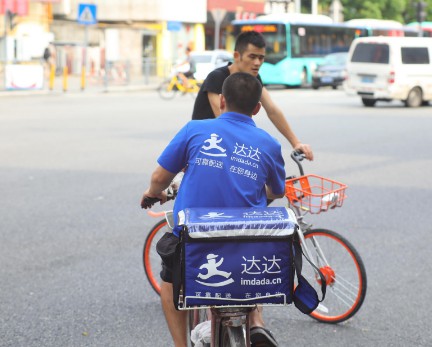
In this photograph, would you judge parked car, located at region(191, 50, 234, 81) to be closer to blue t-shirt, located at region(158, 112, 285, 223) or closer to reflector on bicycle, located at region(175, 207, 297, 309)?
blue t-shirt, located at region(158, 112, 285, 223)

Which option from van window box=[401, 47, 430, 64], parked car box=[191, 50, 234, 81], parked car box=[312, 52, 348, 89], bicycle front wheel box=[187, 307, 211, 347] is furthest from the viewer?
parked car box=[312, 52, 348, 89]

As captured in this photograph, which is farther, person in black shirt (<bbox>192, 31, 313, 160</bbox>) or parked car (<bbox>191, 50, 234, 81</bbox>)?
parked car (<bbox>191, 50, 234, 81</bbox>)

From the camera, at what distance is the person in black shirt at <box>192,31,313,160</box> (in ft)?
18.2

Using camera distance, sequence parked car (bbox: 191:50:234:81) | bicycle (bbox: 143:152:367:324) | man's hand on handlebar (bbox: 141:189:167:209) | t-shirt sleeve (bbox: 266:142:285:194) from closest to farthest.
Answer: t-shirt sleeve (bbox: 266:142:285:194), man's hand on handlebar (bbox: 141:189:167:209), bicycle (bbox: 143:152:367:324), parked car (bbox: 191:50:234:81)

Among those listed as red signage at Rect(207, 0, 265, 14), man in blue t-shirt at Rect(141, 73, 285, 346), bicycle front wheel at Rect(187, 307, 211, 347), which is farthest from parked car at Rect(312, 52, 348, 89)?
man in blue t-shirt at Rect(141, 73, 285, 346)

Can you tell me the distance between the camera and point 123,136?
55.4 feet

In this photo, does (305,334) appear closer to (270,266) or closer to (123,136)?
(270,266)

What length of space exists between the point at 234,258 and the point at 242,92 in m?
0.82

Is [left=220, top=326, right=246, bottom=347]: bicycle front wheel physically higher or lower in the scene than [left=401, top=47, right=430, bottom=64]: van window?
lower

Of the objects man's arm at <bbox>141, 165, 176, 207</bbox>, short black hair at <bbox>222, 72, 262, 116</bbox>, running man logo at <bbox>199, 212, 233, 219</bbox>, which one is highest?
short black hair at <bbox>222, 72, 262, 116</bbox>

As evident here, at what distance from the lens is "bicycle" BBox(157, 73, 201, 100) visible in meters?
29.3

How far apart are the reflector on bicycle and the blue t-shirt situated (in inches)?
15.0

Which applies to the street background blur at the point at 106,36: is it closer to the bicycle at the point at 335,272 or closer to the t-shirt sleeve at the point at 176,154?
the bicycle at the point at 335,272

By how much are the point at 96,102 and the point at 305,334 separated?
22.0 metres
